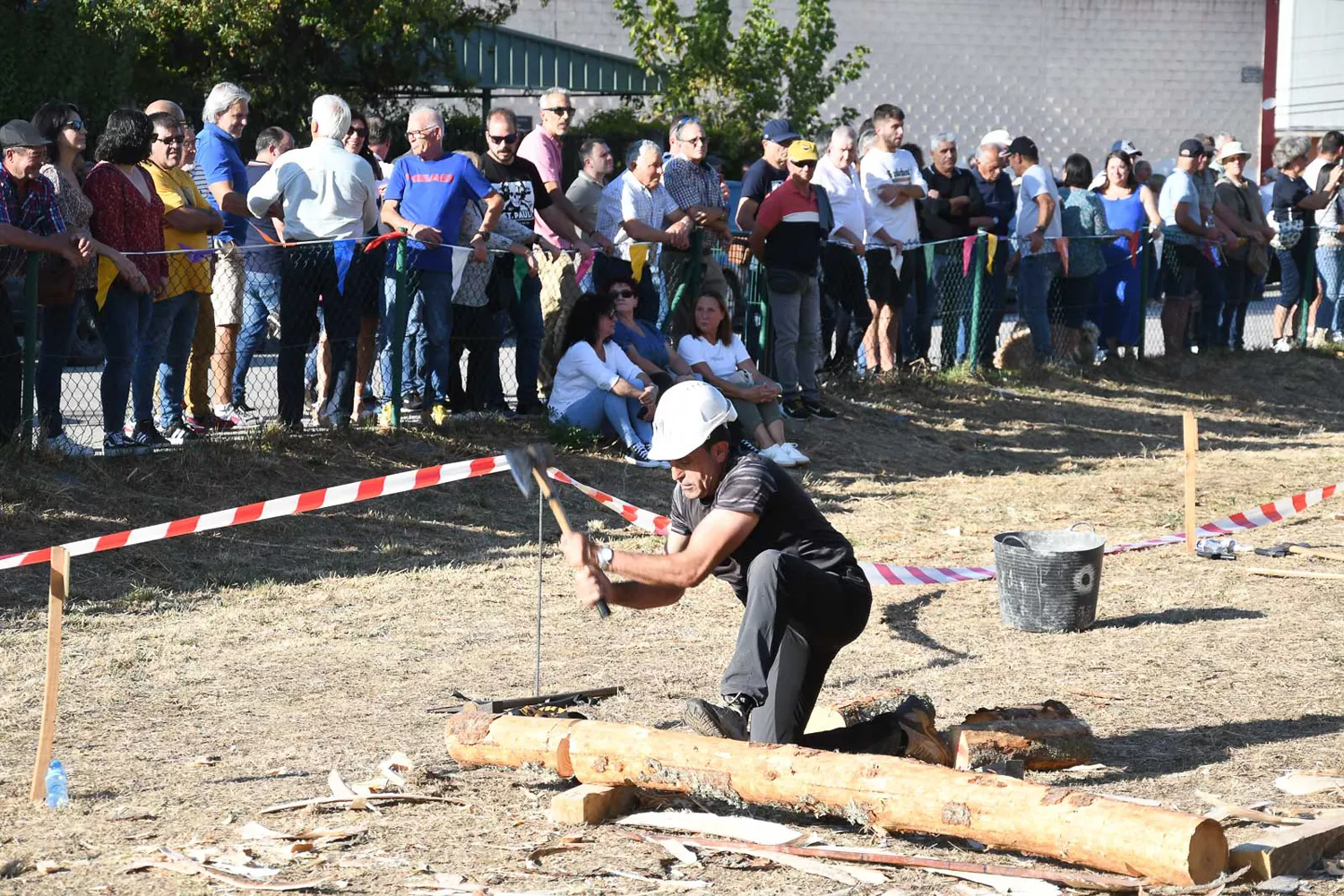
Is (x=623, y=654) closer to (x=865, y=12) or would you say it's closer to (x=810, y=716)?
(x=810, y=716)

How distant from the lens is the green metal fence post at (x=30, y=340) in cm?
935

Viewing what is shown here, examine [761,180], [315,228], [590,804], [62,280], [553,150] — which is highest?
[553,150]

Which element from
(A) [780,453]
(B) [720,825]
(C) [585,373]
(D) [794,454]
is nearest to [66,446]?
(C) [585,373]

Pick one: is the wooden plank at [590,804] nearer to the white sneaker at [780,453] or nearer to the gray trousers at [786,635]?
the gray trousers at [786,635]

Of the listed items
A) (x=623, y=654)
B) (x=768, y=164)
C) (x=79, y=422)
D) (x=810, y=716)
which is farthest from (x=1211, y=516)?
(x=79, y=422)

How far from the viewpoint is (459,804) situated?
560 cm

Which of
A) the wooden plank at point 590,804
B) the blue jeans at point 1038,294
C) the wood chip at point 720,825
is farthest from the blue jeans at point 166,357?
the blue jeans at point 1038,294

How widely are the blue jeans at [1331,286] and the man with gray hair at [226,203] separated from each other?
12.8 m

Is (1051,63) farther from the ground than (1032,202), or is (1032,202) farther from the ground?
(1051,63)

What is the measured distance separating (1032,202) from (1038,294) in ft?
2.95

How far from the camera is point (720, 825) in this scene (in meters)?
5.28

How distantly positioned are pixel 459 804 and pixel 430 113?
6533 millimetres

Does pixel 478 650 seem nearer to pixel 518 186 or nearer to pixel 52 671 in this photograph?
pixel 52 671

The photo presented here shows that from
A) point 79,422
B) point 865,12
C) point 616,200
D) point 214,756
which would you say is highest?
point 865,12
